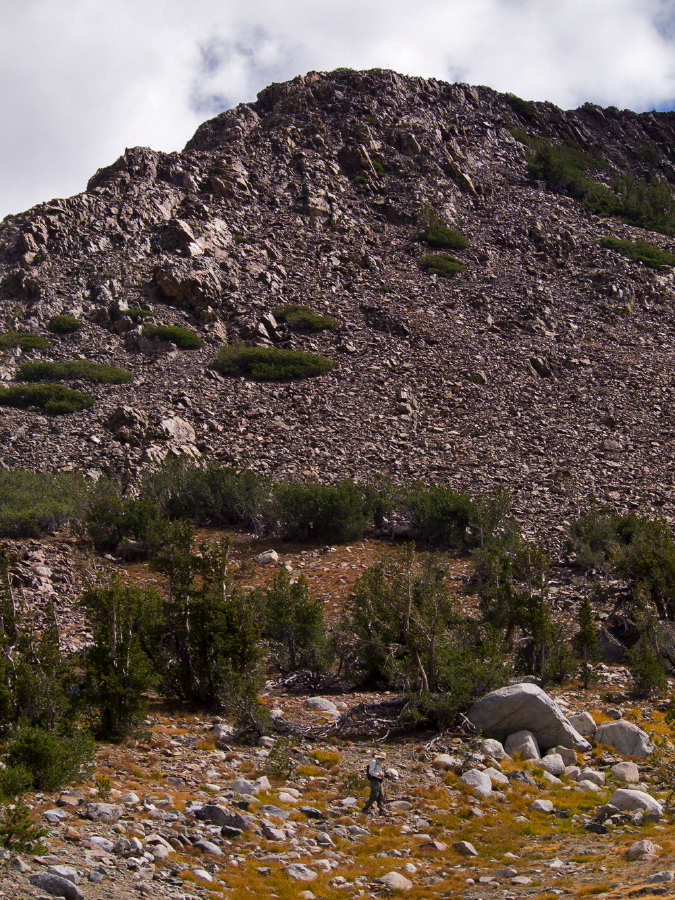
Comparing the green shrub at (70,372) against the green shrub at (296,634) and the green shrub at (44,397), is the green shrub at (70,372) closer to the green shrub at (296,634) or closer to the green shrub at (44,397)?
the green shrub at (44,397)

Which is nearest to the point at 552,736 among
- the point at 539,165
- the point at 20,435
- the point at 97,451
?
the point at 97,451

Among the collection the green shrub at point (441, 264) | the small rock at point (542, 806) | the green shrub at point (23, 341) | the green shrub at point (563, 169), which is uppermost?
the green shrub at point (563, 169)

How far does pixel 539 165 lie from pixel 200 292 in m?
36.6

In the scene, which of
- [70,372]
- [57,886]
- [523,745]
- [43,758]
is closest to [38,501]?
[70,372]

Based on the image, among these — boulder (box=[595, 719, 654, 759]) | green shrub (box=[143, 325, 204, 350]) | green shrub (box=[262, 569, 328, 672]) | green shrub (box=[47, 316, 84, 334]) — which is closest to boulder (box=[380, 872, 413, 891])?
boulder (box=[595, 719, 654, 759])

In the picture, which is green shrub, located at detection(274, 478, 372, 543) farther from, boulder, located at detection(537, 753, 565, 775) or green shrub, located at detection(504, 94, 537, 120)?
green shrub, located at detection(504, 94, 537, 120)

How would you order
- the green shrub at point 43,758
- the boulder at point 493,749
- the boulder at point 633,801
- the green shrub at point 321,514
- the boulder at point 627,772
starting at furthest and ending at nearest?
the green shrub at point 321,514 → the boulder at point 493,749 → the boulder at point 627,772 → the boulder at point 633,801 → the green shrub at point 43,758

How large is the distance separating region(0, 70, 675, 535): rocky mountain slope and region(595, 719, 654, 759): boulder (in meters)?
13.2

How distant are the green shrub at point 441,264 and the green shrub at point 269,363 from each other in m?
13.4

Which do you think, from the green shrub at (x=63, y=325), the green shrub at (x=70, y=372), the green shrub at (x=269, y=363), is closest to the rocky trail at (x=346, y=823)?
the green shrub at (x=70, y=372)

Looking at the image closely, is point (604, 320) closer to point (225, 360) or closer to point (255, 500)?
point (225, 360)

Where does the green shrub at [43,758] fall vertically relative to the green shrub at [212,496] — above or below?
below

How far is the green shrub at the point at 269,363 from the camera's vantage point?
116 feet

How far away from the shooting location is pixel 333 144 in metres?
56.8
